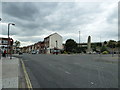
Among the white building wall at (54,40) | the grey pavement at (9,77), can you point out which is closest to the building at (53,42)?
the white building wall at (54,40)

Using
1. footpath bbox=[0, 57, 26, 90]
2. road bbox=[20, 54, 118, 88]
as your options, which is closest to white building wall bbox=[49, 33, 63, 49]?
road bbox=[20, 54, 118, 88]

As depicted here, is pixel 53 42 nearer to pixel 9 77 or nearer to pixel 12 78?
pixel 9 77

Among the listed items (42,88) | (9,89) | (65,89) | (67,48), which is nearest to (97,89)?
(65,89)

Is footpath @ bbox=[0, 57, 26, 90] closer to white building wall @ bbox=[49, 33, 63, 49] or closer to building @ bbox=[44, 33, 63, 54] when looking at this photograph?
building @ bbox=[44, 33, 63, 54]

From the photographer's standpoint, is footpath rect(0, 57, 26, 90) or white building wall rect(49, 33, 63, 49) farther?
white building wall rect(49, 33, 63, 49)

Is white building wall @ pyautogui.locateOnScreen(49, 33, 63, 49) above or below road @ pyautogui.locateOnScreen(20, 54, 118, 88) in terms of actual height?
above

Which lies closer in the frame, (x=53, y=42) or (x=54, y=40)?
(x=53, y=42)

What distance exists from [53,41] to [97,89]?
80.3 metres

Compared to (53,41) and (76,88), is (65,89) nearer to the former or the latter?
(76,88)

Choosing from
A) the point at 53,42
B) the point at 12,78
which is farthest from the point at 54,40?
the point at 12,78

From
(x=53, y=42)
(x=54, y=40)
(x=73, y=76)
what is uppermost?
(x=54, y=40)

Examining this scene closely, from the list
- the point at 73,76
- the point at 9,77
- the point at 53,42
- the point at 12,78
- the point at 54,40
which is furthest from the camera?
the point at 54,40

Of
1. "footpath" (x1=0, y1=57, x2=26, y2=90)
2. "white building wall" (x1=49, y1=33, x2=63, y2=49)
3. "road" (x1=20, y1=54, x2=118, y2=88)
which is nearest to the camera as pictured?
"footpath" (x1=0, y1=57, x2=26, y2=90)

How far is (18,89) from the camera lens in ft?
18.0
